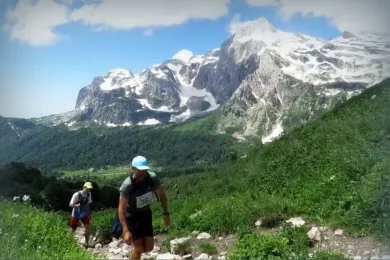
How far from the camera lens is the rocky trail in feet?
24.4

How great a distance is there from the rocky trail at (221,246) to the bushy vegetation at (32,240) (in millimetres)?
853

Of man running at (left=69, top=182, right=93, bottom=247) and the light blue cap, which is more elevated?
the light blue cap

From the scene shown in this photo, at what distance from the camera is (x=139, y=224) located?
24.2 feet

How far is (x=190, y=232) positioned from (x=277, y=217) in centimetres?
222

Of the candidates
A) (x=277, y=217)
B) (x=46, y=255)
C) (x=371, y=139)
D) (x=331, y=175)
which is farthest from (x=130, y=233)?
(x=371, y=139)

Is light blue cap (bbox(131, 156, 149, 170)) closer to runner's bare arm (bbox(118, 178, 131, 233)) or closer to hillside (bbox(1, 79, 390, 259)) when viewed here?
runner's bare arm (bbox(118, 178, 131, 233))

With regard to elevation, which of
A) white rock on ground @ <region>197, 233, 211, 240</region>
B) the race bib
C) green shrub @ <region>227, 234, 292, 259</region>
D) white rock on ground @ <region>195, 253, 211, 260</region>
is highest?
the race bib

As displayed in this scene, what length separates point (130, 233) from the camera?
7219mm

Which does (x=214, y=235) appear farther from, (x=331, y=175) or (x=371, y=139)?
(x=371, y=139)

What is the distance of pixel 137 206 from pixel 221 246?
9.54 ft

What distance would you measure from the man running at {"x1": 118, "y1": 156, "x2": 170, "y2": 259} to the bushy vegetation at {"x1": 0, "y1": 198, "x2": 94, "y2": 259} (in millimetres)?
1515

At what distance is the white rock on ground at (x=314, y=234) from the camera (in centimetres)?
832

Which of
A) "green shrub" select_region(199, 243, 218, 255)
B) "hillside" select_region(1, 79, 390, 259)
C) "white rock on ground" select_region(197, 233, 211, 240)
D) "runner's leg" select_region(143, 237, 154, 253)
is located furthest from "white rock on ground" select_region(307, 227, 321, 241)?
"runner's leg" select_region(143, 237, 154, 253)

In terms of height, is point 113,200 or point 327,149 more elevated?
point 327,149
